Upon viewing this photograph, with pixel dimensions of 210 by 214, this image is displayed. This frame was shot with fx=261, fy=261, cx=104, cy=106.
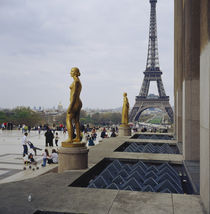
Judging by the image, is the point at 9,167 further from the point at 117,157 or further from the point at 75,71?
the point at 75,71

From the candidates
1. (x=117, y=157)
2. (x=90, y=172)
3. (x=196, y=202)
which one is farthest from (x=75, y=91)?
(x=196, y=202)

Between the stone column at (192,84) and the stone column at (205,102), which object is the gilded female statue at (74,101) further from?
the stone column at (205,102)

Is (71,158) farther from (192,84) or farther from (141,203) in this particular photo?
(192,84)

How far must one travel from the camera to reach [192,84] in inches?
415

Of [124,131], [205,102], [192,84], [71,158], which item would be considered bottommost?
[71,158]

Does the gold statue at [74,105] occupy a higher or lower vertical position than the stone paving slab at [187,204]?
higher

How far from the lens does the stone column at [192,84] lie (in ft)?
33.7

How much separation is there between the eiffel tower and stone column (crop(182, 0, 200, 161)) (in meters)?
79.5

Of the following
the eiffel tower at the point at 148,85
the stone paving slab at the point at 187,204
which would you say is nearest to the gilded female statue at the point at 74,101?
the stone paving slab at the point at 187,204

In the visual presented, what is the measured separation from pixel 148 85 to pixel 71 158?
88.8m

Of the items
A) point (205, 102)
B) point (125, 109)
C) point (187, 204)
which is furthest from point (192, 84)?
point (125, 109)

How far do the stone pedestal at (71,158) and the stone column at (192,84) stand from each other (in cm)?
454

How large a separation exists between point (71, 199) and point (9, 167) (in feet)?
31.0

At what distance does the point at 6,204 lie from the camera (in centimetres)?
559
